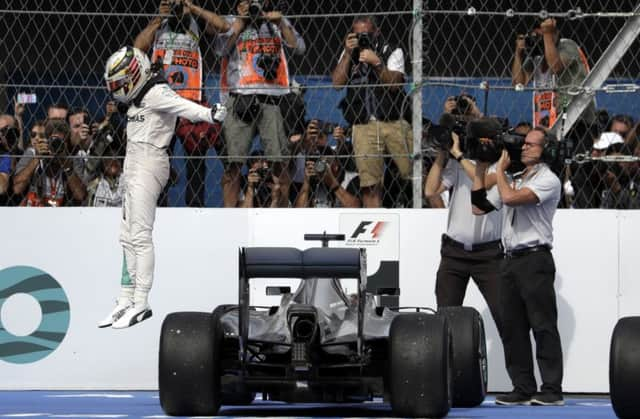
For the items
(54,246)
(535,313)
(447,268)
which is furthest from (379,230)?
(54,246)

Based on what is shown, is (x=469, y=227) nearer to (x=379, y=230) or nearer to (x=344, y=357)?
(x=379, y=230)

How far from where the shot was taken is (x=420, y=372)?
8055mm

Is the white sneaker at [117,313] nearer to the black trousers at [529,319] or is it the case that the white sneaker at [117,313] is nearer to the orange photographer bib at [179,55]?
the orange photographer bib at [179,55]

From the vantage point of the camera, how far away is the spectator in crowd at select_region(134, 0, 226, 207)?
11.2 metres

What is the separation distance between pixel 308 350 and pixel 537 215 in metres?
2.71

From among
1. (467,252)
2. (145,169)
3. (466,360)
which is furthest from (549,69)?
(145,169)

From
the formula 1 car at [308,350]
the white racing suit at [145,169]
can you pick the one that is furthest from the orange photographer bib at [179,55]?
the formula 1 car at [308,350]

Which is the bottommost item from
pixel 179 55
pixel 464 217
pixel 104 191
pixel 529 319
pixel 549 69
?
pixel 529 319

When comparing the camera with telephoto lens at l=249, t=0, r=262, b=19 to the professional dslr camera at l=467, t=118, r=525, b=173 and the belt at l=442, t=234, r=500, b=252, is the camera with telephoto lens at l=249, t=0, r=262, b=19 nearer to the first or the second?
the professional dslr camera at l=467, t=118, r=525, b=173

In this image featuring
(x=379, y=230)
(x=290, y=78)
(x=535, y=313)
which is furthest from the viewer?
(x=290, y=78)

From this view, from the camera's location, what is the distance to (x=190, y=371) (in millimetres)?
8289

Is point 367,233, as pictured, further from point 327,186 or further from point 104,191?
point 104,191

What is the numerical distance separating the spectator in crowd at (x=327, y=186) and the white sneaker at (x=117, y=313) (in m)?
2.19

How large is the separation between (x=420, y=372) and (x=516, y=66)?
165 inches
